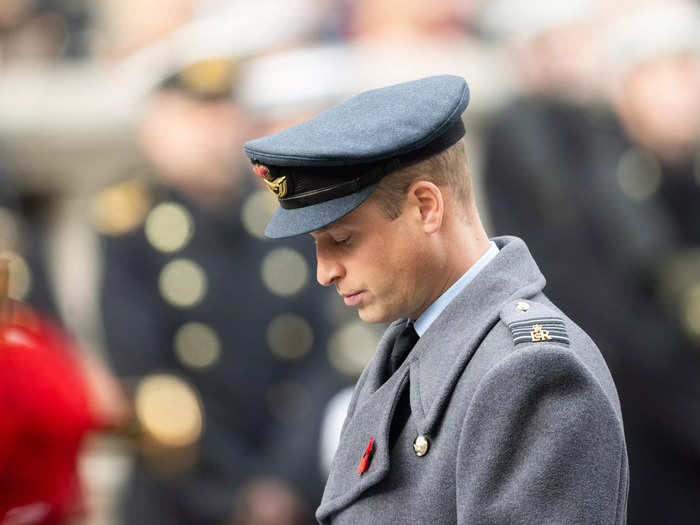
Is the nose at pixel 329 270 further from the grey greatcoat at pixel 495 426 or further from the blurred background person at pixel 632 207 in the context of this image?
the blurred background person at pixel 632 207

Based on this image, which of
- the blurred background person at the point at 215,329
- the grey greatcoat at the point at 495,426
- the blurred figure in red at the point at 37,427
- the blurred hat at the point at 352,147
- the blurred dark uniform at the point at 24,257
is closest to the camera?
the grey greatcoat at the point at 495,426

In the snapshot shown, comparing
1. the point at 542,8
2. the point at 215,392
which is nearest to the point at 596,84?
the point at 542,8

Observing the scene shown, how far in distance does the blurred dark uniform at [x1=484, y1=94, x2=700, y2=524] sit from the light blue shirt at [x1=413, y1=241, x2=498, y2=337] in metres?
2.27

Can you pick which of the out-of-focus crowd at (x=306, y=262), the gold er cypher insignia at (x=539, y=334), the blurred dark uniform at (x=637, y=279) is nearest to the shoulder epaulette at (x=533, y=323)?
the gold er cypher insignia at (x=539, y=334)

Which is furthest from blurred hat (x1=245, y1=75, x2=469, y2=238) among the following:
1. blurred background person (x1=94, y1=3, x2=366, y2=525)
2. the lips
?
blurred background person (x1=94, y1=3, x2=366, y2=525)

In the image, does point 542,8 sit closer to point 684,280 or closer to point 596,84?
point 596,84

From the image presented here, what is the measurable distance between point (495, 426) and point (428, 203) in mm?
335

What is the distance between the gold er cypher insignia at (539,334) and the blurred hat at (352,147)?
0.29 meters

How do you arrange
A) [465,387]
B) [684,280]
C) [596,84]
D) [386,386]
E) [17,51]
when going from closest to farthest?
[465,387] < [386,386] < [684,280] < [596,84] < [17,51]

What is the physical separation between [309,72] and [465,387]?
377cm

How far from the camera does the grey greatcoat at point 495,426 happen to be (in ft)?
6.05

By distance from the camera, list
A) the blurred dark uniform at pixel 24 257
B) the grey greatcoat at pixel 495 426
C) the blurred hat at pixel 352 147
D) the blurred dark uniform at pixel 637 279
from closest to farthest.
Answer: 1. the grey greatcoat at pixel 495 426
2. the blurred hat at pixel 352 147
3. the blurred dark uniform at pixel 637 279
4. the blurred dark uniform at pixel 24 257

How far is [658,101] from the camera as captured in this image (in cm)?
467

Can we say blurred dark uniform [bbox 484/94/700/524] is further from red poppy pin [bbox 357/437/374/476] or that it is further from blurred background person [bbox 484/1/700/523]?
red poppy pin [bbox 357/437/374/476]
